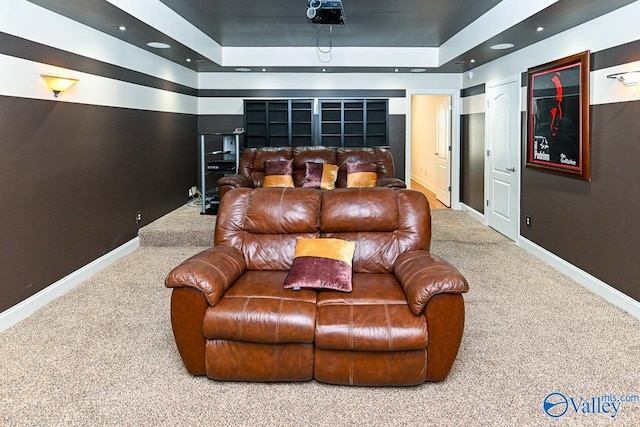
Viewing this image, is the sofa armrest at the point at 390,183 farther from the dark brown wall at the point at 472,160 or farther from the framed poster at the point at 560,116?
the dark brown wall at the point at 472,160

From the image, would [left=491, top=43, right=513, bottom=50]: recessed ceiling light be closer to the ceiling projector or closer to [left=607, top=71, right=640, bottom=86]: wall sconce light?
[left=607, top=71, right=640, bottom=86]: wall sconce light

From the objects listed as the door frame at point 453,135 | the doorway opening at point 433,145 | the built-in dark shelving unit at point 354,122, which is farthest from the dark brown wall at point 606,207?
the doorway opening at point 433,145

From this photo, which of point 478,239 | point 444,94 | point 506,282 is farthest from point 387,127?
point 506,282

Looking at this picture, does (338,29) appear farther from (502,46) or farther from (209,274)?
(209,274)

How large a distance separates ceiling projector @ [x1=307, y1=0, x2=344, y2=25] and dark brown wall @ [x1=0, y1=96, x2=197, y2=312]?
7.61ft

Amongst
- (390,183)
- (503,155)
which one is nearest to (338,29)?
(390,183)

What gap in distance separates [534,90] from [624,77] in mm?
1776

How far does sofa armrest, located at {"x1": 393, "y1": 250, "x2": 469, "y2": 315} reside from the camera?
261 centimetres

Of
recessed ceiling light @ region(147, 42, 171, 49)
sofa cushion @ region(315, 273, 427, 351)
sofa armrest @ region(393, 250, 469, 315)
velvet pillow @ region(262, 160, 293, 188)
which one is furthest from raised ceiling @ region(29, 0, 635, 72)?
sofa cushion @ region(315, 273, 427, 351)

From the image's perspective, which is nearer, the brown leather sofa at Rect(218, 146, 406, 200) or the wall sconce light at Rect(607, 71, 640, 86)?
the wall sconce light at Rect(607, 71, 640, 86)

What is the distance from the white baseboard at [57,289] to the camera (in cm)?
378

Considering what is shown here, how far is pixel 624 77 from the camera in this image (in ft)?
13.1

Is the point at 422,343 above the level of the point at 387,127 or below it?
below

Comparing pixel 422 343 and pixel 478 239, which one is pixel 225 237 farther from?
pixel 478 239
